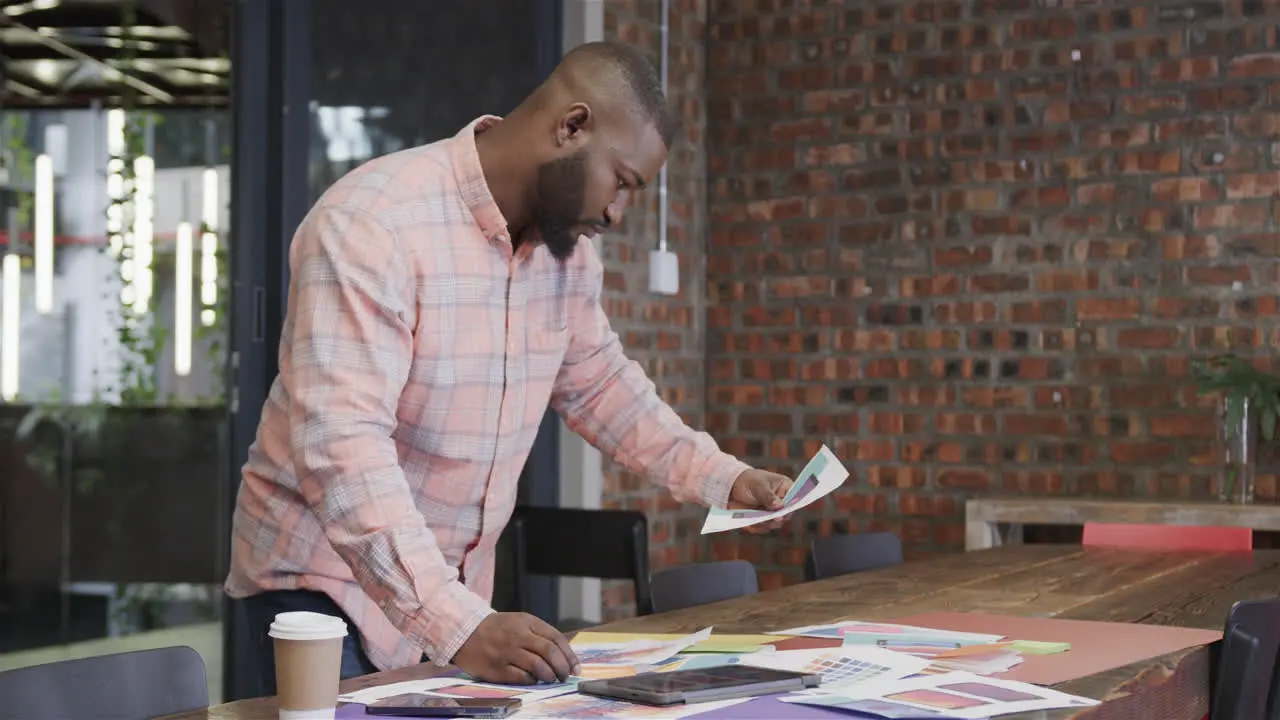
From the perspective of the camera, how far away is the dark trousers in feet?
6.87

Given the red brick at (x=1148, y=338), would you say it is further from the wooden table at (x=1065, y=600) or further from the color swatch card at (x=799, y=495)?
the color swatch card at (x=799, y=495)

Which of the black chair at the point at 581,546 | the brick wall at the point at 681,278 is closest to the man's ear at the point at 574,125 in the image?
the black chair at the point at 581,546

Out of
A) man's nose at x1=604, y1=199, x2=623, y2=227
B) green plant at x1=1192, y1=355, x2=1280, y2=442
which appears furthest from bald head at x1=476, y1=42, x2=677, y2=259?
green plant at x1=1192, y1=355, x2=1280, y2=442

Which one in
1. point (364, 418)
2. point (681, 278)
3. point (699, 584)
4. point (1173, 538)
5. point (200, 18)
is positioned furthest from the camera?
point (681, 278)

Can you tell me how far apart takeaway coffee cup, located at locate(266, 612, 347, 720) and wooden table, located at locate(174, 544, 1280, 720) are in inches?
3.8

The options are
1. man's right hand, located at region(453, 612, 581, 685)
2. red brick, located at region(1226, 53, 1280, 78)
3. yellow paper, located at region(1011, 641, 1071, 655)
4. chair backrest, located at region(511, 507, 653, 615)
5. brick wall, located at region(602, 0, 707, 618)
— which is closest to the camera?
man's right hand, located at region(453, 612, 581, 685)

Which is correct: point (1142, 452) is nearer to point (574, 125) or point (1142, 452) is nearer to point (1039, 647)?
point (1039, 647)

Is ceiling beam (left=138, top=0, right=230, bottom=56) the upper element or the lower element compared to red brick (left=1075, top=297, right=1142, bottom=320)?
upper

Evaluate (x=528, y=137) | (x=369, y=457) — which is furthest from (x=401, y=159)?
(x=369, y=457)

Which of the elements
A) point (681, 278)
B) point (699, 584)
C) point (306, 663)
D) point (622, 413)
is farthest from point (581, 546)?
point (681, 278)

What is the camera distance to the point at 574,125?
6.57ft

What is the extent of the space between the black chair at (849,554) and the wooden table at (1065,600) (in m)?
0.20

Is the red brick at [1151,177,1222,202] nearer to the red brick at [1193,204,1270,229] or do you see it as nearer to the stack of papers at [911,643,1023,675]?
the red brick at [1193,204,1270,229]

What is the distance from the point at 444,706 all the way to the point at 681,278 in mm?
4048
